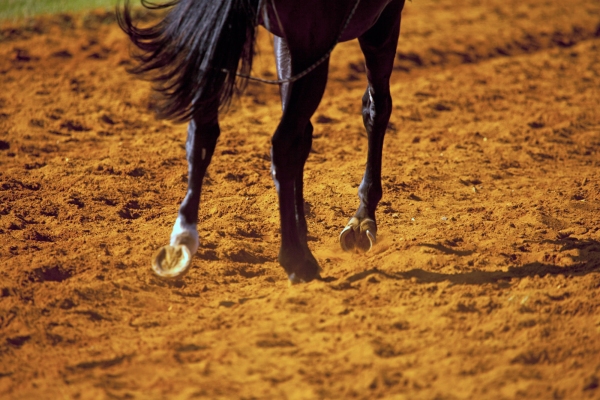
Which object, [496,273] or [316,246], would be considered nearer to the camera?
[496,273]

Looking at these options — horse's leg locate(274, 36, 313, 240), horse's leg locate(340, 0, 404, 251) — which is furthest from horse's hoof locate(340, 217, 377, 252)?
horse's leg locate(274, 36, 313, 240)

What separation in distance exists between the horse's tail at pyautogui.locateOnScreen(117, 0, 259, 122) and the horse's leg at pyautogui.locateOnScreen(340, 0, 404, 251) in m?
1.07

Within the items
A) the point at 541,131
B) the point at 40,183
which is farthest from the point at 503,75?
the point at 40,183

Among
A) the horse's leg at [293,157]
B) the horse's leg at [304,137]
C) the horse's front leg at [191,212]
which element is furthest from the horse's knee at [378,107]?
the horse's front leg at [191,212]

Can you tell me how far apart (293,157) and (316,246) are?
91 centimetres

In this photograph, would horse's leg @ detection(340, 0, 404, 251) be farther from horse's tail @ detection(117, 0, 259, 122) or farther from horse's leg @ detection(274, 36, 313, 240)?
horse's tail @ detection(117, 0, 259, 122)

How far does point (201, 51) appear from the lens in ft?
11.4

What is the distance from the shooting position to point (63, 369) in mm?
3121

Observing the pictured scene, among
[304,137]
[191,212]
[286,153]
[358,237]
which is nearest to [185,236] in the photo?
[191,212]

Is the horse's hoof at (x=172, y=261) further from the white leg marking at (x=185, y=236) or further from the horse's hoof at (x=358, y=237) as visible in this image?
the horse's hoof at (x=358, y=237)

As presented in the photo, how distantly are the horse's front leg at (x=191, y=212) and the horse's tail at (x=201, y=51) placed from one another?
128mm

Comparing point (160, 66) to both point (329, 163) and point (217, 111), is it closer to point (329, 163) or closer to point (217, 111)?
point (217, 111)

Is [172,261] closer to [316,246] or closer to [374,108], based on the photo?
[316,246]

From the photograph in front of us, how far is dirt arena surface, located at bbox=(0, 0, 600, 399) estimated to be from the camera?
10.1 feet
